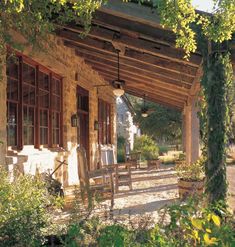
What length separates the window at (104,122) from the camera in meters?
11.5

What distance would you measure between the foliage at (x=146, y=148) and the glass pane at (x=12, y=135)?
1292 cm

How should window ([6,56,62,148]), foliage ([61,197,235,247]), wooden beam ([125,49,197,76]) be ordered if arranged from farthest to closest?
wooden beam ([125,49,197,76]) → window ([6,56,62,148]) → foliage ([61,197,235,247])

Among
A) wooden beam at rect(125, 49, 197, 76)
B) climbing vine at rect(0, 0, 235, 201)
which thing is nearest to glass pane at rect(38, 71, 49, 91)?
wooden beam at rect(125, 49, 197, 76)

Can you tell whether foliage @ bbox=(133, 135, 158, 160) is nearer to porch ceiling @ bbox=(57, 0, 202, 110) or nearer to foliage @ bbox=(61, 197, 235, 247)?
porch ceiling @ bbox=(57, 0, 202, 110)

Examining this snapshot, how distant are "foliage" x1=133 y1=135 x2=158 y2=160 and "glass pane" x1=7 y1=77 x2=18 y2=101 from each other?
12999mm

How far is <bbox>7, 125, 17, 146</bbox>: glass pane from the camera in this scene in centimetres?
511

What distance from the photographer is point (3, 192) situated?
304 centimetres

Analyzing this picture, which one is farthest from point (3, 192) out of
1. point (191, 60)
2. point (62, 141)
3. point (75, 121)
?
point (75, 121)

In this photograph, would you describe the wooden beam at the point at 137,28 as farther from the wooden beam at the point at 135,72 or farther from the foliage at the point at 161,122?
the foliage at the point at 161,122

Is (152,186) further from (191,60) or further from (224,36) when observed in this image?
(224,36)

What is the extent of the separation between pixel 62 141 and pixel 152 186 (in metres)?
2.52

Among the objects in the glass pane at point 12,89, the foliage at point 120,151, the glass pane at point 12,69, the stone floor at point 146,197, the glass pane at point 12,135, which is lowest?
the stone floor at point 146,197

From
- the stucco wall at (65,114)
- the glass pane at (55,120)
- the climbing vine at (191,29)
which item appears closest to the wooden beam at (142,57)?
the stucco wall at (65,114)

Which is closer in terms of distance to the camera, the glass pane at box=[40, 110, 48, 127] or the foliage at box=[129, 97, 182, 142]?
the glass pane at box=[40, 110, 48, 127]
